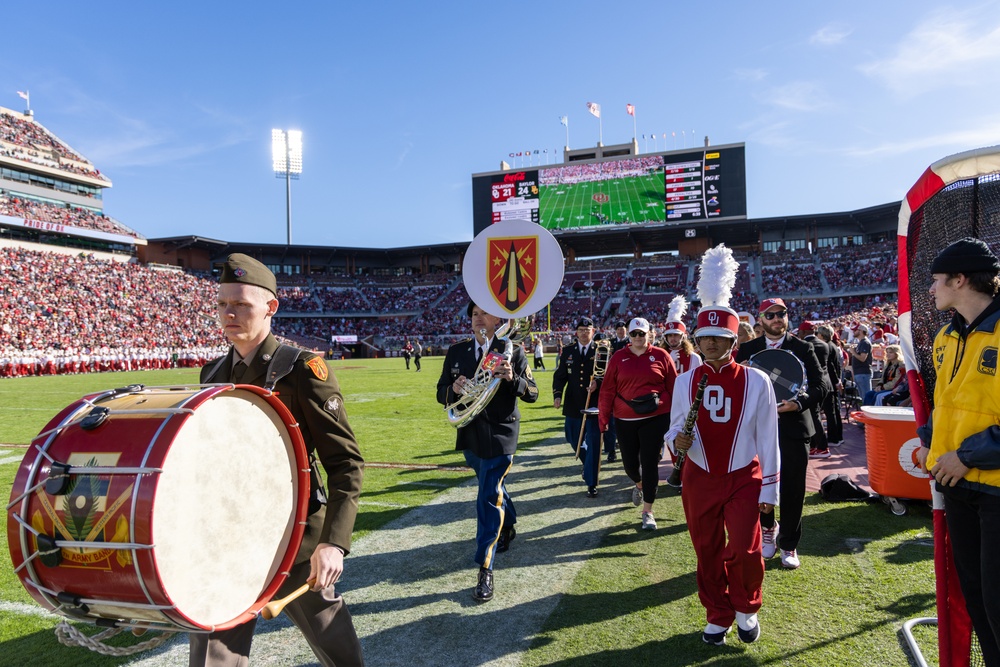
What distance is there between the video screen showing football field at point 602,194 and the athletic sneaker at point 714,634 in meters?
45.8

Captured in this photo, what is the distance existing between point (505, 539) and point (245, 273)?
335 cm

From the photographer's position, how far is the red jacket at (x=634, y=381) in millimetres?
5586

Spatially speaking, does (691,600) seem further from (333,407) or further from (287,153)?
(287,153)

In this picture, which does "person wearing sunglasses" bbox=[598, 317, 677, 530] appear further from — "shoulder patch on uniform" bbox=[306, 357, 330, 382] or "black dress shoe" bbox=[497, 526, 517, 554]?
"shoulder patch on uniform" bbox=[306, 357, 330, 382]

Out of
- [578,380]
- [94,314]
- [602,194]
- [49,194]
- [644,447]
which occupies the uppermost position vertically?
[49,194]

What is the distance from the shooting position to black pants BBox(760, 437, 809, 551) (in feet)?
14.2

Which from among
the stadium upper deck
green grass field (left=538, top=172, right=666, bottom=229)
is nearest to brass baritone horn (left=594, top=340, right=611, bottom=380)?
green grass field (left=538, top=172, right=666, bottom=229)

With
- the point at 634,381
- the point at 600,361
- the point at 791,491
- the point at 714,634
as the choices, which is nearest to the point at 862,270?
the point at 600,361

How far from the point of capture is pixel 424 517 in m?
5.64

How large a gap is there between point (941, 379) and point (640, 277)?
53.1 meters

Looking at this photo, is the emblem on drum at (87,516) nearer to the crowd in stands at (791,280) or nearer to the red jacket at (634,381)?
the red jacket at (634,381)

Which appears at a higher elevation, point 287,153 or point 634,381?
point 287,153

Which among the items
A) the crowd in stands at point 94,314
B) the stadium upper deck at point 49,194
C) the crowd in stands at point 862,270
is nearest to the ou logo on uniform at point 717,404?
the crowd in stands at point 94,314

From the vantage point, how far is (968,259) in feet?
7.73
